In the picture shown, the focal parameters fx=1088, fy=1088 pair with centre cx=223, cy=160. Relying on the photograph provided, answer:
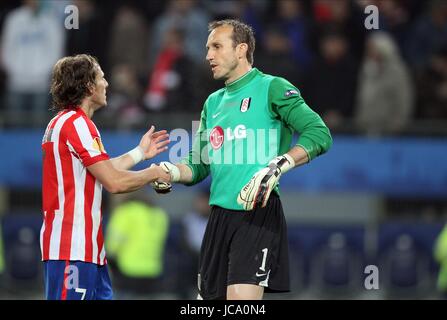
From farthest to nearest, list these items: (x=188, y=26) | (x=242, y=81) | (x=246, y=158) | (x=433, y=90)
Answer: (x=188, y=26), (x=433, y=90), (x=242, y=81), (x=246, y=158)

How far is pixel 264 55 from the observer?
47.2ft

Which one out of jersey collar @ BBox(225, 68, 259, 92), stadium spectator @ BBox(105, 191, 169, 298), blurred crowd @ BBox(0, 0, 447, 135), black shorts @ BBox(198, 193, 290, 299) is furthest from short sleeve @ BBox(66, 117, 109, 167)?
blurred crowd @ BBox(0, 0, 447, 135)

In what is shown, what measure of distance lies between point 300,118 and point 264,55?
727 centimetres

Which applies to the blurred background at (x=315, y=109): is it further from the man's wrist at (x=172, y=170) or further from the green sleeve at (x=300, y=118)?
the green sleeve at (x=300, y=118)

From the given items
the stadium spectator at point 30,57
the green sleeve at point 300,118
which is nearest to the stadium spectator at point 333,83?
the stadium spectator at point 30,57

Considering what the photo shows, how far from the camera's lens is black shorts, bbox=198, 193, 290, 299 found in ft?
23.7

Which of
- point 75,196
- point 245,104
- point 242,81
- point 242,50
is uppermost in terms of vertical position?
point 242,50

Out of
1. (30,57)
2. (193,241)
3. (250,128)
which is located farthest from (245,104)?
(30,57)

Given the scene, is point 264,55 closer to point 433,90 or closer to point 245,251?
point 433,90

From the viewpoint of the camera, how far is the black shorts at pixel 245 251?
723 cm

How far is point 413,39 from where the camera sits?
50.0 feet

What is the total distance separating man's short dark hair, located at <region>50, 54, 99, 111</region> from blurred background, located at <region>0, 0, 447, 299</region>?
6503 mm

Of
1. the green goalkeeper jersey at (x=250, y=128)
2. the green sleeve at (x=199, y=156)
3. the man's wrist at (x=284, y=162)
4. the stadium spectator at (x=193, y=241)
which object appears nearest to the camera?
the man's wrist at (x=284, y=162)

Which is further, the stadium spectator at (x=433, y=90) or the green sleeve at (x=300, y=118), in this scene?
the stadium spectator at (x=433, y=90)
